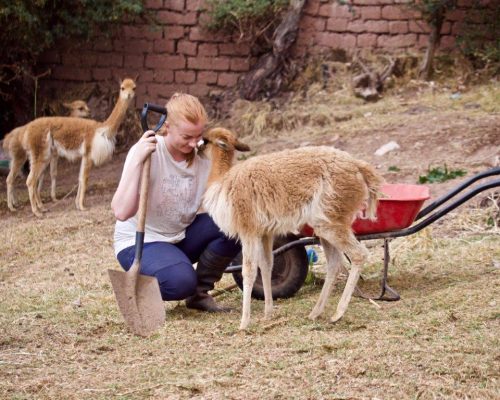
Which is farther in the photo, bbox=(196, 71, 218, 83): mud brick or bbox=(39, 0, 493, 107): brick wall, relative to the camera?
bbox=(196, 71, 218, 83): mud brick

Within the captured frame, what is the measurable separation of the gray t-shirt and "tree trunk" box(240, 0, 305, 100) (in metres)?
8.31

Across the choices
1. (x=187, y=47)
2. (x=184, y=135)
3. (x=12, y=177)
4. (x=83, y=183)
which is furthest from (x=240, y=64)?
(x=184, y=135)

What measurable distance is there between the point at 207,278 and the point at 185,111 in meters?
1.28

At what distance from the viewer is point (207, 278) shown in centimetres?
592

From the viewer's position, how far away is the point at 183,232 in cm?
587

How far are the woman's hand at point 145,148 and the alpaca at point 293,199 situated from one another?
0.41 metres

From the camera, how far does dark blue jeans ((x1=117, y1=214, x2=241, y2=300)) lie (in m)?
A: 5.52

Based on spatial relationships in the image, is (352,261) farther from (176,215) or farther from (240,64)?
(240,64)

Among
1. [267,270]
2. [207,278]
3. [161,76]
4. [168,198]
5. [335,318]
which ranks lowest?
[161,76]

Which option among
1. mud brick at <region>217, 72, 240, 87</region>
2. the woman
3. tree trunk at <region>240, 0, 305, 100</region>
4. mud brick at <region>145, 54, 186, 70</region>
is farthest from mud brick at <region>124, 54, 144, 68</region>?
the woman

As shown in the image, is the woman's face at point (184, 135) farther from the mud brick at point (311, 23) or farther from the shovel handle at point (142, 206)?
the mud brick at point (311, 23)

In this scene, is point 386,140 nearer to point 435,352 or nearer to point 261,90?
point 261,90

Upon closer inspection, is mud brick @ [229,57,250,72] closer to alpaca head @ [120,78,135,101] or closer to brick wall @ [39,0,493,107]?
brick wall @ [39,0,493,107]

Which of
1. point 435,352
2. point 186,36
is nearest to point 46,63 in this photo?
point 186,36
